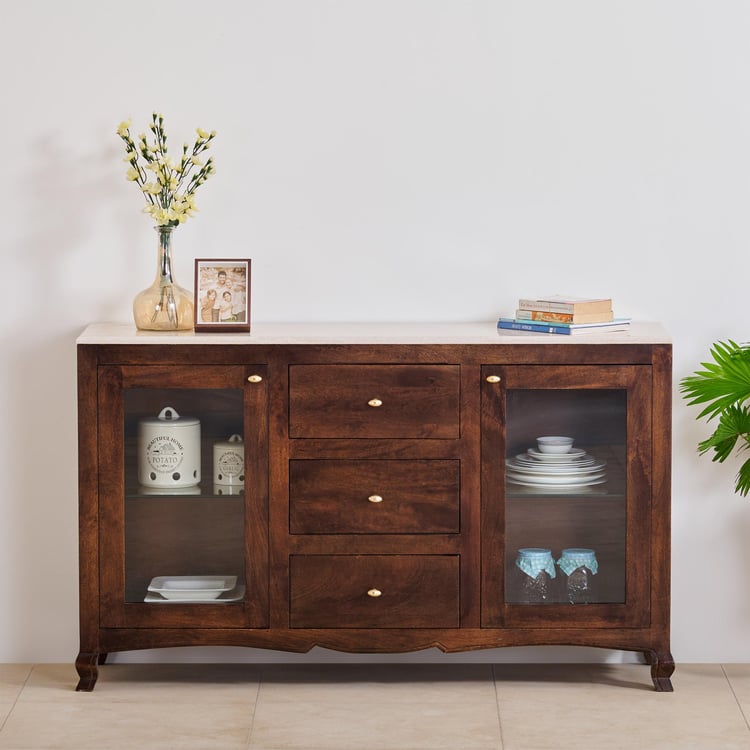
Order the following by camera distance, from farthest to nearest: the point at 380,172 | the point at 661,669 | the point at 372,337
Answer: the point at 380,172
the point at 661,669
the point at 372,337

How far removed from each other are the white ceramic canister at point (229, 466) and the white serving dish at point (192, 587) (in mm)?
254

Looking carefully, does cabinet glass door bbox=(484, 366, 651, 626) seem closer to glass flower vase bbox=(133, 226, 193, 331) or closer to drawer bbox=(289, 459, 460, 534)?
drawer bbox=(289, 459, 460, 534)

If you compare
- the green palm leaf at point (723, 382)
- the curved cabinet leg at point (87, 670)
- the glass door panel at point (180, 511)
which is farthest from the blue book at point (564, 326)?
the curved cabinet leg at point (87, 670)

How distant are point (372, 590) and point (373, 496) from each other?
0.82 feet

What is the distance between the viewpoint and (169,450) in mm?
3111

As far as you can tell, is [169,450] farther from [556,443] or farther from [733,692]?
[733,692]

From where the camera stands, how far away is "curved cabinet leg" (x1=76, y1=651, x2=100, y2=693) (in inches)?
124

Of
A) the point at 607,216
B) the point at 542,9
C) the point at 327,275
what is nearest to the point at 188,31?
the point at 327,275

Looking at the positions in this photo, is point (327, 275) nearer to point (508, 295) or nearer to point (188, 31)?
point (508, 295)

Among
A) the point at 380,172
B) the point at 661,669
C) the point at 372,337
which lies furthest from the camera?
the point at 380,172

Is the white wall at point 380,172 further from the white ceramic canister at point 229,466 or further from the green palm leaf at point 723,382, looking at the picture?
the white ceramic canister at point 229,466

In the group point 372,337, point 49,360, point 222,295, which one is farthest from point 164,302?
point 372,337

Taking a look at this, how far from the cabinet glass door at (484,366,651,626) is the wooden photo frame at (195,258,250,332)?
0.69 metres

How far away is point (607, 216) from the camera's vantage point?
3379 mm
